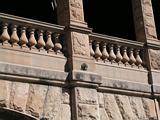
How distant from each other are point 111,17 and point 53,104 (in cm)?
661

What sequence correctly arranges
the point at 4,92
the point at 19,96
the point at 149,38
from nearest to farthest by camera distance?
1. the point at 4,92
2. the point at 19,96
3. the point at 149,38

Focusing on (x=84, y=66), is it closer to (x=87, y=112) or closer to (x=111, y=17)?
(x=87, y=112)

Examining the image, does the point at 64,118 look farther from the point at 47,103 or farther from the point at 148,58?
the point at 148,58

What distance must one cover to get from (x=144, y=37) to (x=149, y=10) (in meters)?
0.85

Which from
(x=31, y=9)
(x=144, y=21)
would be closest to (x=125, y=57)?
(x=144, y=21)

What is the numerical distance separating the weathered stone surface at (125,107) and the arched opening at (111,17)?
14.5ft

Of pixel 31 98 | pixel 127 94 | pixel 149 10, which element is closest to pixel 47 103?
pixel 31 98

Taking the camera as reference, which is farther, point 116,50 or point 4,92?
point 116,50

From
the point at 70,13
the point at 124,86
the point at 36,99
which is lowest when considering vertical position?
the point at 36,99

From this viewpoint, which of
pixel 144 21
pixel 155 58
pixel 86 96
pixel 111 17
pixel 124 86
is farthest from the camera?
pixel 111 17

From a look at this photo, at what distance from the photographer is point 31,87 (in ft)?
28.7

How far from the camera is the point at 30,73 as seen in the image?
873 centimetres

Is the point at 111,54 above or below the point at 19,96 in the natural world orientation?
above

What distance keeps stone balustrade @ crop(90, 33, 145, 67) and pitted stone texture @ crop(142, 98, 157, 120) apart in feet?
3.11
